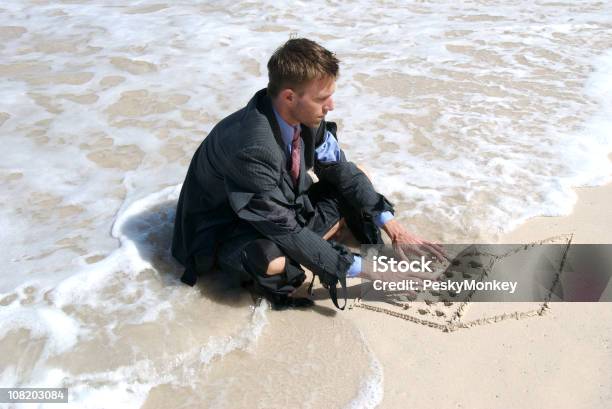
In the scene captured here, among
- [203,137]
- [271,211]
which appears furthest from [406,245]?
[203,137]

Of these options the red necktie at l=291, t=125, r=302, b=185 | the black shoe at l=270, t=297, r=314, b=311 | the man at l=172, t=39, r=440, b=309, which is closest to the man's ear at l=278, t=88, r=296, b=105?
the man at l=172, t=39, r=440, b=309

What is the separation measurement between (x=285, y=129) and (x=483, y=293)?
1202 mm

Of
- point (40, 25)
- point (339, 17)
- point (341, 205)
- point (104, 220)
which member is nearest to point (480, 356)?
point (341, 205)

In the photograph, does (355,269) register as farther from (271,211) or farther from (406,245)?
(271,211)

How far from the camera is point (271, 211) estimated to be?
2.30 meters

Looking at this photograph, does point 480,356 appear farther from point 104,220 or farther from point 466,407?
point 104,220

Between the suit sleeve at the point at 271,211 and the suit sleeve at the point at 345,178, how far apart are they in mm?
401

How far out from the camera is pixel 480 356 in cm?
227

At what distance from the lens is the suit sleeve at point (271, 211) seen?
225 centimetres

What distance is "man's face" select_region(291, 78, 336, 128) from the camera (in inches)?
89.1

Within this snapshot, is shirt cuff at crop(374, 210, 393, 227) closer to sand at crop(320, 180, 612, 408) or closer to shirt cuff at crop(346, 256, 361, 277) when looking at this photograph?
shirt cuff at crop(346, 256, 361, 277)

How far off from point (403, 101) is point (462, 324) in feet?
8.37

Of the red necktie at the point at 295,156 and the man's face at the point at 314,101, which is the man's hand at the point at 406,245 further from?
the man's face at the point at 314,101

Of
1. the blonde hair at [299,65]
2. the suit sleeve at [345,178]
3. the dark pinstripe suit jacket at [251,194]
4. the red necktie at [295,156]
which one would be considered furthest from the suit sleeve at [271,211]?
the suit sleeve at [345,178]
